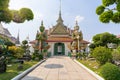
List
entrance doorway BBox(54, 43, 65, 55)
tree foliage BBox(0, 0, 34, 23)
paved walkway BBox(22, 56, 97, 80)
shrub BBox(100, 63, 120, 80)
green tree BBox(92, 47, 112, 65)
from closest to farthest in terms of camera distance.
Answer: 1. shrub BBox(100, 63, 120, 80)
2. paved walkway BBox(22, 56, 97, 80)
3. tree foliage BBox(0, 0, 34, 23)
4. green tree BBox(92, 47, 112, 65)
5. entrance doorway BBox(54, 43, 65, 55)

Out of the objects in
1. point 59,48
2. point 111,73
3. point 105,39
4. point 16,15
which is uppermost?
point 16,15

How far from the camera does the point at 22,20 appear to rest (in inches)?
584

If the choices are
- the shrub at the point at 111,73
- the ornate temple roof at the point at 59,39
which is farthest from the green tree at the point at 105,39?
the shrub at the point at 111,73

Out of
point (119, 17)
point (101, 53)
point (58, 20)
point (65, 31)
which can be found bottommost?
point (101, 53)

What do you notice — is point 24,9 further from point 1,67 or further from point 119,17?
point 119,17

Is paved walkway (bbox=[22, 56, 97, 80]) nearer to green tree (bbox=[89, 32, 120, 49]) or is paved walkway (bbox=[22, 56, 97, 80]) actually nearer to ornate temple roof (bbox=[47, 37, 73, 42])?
green tree (bbox=[89, 32, 120, 49])

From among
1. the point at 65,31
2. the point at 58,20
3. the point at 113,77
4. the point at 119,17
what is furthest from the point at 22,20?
the point at 58,20

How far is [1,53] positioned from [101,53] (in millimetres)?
9437

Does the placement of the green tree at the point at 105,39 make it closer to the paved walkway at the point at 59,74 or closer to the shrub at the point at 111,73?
the paved walkway at the point at 59,74

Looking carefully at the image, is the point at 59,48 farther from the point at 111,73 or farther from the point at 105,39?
the point at 111,73

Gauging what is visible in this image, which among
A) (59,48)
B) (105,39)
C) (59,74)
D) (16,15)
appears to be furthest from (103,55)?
(59,48)

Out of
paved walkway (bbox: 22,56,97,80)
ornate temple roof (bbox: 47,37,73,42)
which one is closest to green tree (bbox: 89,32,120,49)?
paved walkway (bbox: 22,56,97,80)

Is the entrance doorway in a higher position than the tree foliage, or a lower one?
lower

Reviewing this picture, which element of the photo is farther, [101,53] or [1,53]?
[1,53]
